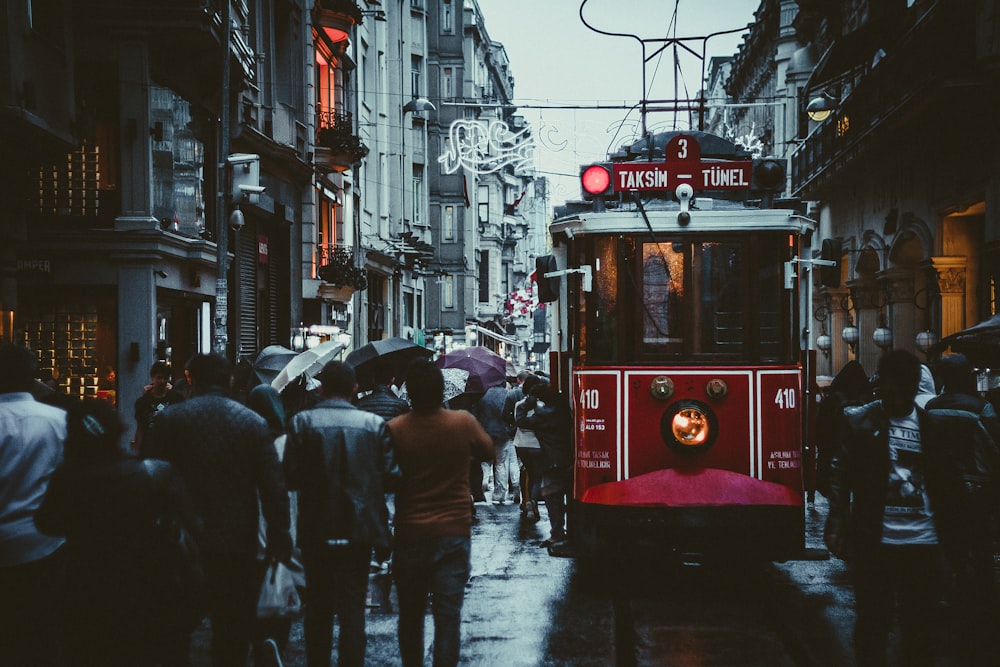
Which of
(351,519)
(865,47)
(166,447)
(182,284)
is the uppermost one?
(865,47)

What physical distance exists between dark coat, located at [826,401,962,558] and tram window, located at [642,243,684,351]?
3.45m

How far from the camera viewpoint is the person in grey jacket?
6441 millimetres

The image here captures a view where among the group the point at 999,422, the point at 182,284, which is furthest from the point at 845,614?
the point at 182,284

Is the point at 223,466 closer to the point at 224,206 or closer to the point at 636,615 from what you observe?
the point at 636,615

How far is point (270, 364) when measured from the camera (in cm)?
1259

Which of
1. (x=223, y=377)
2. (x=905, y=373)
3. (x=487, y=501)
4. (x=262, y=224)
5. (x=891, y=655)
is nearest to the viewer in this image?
(x=905, y=373)

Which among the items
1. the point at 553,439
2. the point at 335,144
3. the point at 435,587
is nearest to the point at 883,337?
the point at 553,439

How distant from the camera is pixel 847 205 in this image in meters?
27.3

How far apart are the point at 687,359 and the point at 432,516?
3.83 m

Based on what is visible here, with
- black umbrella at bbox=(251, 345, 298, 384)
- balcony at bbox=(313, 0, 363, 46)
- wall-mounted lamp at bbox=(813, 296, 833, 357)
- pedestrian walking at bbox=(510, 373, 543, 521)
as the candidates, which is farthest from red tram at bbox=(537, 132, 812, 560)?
balcony at bbox=(313, 0, 363, 46)

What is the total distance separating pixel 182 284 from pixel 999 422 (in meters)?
14.6

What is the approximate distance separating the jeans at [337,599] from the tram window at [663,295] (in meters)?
3.94

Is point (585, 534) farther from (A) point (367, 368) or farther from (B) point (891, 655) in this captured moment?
(A) point (367, 368)

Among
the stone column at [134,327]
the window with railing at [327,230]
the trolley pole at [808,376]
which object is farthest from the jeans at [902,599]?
the window with railing at [327,230]
